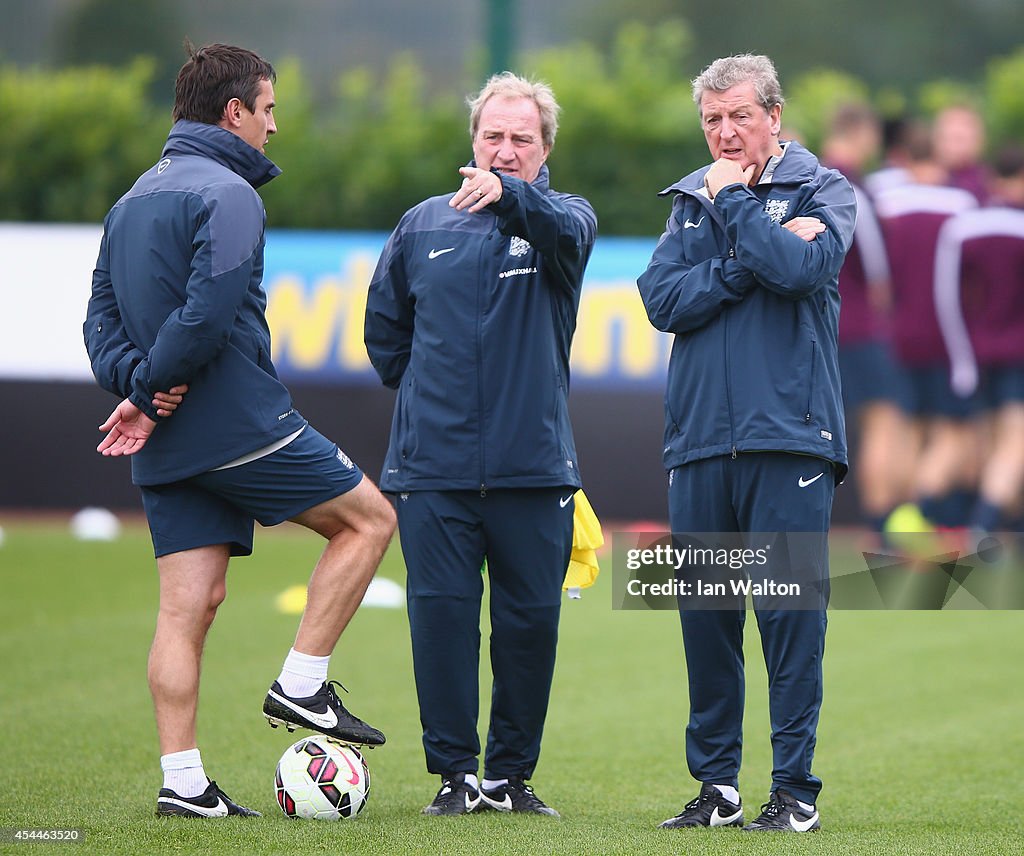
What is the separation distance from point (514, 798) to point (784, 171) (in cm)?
217

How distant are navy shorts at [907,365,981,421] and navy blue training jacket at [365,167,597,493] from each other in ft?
26.3

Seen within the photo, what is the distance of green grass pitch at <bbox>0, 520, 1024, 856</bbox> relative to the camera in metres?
4.71

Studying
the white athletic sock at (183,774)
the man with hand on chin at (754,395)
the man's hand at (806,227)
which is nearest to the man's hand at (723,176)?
the man with hand on chin at (754,395)

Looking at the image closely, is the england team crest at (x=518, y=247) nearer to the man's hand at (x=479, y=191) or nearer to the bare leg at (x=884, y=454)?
the man's hand at (x=479, y=191)

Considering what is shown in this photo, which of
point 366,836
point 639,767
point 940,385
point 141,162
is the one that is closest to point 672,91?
point 940,385

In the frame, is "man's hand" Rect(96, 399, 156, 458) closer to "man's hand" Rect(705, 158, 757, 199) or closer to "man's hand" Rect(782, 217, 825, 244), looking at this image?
"man's hand" Rect(705, 158, 757, 199)

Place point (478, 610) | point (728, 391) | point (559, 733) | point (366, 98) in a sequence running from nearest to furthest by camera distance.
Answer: point (728, 391), point (478, 610), point (559, 733), point (366, 98)

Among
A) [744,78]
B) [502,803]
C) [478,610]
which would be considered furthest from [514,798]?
[744,78]

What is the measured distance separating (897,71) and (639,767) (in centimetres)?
1476

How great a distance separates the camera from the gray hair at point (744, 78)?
195 inches

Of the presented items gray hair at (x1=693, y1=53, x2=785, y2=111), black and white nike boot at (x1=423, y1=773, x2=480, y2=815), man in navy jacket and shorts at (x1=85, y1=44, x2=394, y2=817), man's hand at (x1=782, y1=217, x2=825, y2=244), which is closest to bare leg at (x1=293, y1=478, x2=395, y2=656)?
man in navy jacket and shorts at (x1=85, y1=44, x2=394, y2=817)

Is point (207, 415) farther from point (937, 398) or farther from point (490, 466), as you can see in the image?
point (937, 398)

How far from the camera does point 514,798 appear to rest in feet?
17.3

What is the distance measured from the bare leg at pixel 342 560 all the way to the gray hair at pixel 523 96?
1283mm
